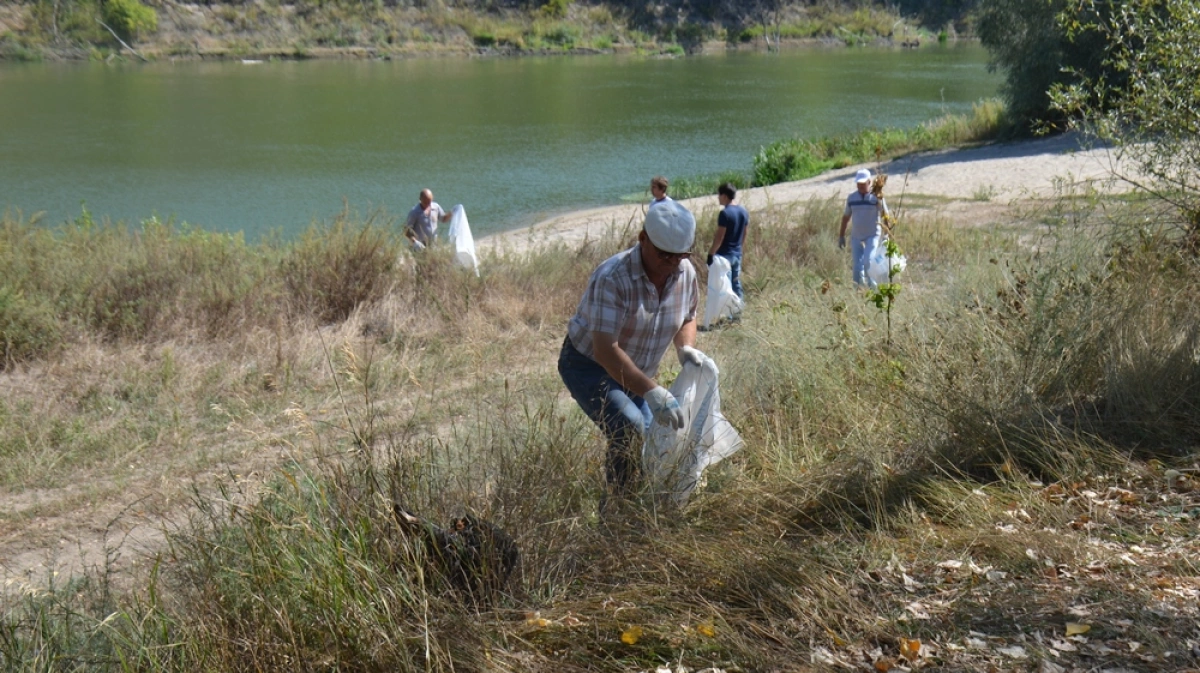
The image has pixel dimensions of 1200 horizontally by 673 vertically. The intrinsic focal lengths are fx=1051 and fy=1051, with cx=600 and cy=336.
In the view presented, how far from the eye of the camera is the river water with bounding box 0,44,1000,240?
2542cm

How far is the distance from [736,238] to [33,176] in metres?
23.5

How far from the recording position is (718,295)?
9695mm

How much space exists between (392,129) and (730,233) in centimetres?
2887

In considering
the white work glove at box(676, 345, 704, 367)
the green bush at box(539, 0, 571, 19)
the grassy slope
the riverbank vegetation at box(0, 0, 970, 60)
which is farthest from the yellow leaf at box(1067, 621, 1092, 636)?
the green bush at box(539, 0, 571, 19)

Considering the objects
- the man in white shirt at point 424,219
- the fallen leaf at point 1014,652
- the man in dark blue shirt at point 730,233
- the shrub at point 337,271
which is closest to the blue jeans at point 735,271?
the man in dark blue shirt at point 730,233

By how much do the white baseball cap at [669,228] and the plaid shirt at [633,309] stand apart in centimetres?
Result: 17

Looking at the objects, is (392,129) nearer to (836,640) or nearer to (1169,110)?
(1169,110)

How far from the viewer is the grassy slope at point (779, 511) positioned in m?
3.19

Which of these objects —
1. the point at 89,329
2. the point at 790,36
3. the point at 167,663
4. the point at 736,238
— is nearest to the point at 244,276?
the point at 89,329

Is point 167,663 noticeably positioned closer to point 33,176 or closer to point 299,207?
point 299,207

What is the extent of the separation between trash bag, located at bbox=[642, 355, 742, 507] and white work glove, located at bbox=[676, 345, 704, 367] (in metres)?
0.02

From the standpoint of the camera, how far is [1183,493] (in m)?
4.25

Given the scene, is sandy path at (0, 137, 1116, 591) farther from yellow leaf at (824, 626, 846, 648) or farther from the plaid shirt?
yellow leaf at (824, 626, 846, 648)

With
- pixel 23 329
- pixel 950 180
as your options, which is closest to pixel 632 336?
pixel 23 329
